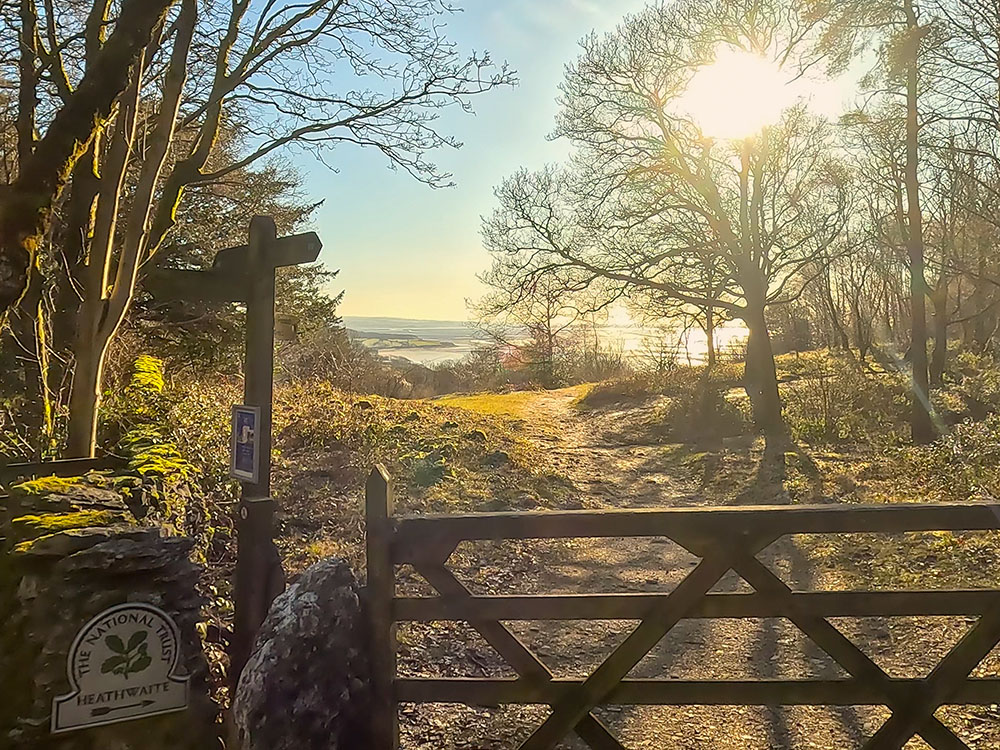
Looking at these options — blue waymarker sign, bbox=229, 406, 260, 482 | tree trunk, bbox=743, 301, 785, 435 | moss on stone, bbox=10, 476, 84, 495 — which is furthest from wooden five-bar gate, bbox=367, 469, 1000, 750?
tree trunk, bbox=743, 301, 785, 435

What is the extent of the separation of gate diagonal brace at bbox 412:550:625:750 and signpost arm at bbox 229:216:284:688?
1.47 m

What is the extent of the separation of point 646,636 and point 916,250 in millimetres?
13306

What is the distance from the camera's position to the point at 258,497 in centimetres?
410

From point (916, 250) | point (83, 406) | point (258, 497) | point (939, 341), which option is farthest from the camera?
point (939, 341)

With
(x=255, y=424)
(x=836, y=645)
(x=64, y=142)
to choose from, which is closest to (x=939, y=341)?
(x=836, y=645)

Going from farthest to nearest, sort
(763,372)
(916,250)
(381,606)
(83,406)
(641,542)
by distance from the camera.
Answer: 1. (763,372)
2. (916,250)
3. (641,542)
4. (83,406)
5. (381,606)

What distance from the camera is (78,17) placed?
302 inches

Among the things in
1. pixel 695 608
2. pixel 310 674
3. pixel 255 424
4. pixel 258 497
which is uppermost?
pixel 255 424

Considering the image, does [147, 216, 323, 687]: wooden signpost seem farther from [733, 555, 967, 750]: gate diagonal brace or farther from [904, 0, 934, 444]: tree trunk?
[904, 0, 934, 444]: tree trunk

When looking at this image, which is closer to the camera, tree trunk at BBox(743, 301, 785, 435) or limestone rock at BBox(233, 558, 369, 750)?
limestone rock at BBox(233, 558, 369, 750)

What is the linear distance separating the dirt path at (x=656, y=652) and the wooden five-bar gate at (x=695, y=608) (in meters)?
1.37

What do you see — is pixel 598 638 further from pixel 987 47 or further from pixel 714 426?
pixel 987 47

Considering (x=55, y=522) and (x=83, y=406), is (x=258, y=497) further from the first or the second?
(x=83, y=406)

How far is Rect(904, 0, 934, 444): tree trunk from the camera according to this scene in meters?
12.8
